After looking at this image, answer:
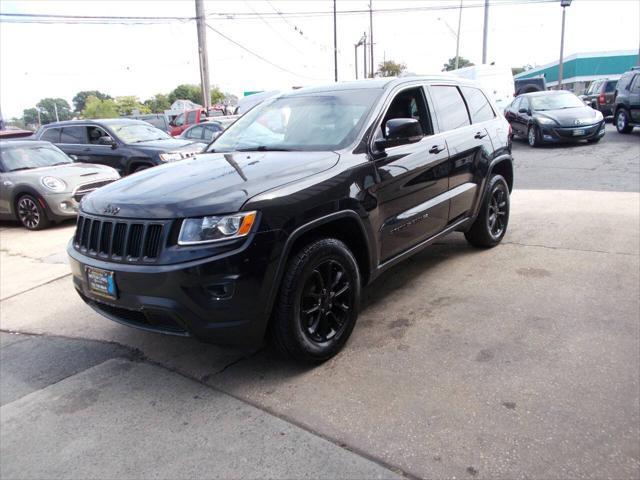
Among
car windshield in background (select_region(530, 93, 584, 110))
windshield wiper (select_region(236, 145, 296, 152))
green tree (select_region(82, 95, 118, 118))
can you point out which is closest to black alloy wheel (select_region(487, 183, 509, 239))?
windshield wiper (select_region(236, 145, 296, 152))

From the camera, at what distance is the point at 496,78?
20891mm

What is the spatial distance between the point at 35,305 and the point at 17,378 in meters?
1.60

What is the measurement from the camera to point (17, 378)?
351cm

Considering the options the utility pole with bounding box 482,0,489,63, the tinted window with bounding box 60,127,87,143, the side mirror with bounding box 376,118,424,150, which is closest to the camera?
the side mirror with bounding box 376,118,424,150

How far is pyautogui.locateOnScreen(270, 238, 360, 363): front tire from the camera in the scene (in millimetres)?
3023

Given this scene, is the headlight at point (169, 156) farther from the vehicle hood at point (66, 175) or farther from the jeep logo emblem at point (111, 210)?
the jeep logo emblem at point (111, 210)

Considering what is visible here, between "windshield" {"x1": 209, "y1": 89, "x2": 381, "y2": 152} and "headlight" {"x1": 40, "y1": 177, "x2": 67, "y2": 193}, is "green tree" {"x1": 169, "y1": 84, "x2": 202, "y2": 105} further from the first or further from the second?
"windshield" {"x1": 209, "y1": 89, "x2": 381, "y2": 152}

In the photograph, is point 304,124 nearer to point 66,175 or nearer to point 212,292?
point 212,292

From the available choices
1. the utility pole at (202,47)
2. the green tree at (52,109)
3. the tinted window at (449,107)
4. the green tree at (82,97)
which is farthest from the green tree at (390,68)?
the green tree at (82,97)

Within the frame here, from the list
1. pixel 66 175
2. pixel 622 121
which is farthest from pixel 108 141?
pixel 622 121

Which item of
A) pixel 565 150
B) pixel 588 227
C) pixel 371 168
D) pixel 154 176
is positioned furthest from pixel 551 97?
pixel 154 176

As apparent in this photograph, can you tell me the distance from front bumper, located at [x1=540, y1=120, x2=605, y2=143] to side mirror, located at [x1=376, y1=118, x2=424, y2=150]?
11082 millimetres

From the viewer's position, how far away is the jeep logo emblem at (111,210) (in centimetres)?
309

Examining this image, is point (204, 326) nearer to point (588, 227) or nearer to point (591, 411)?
point (591, 411)
